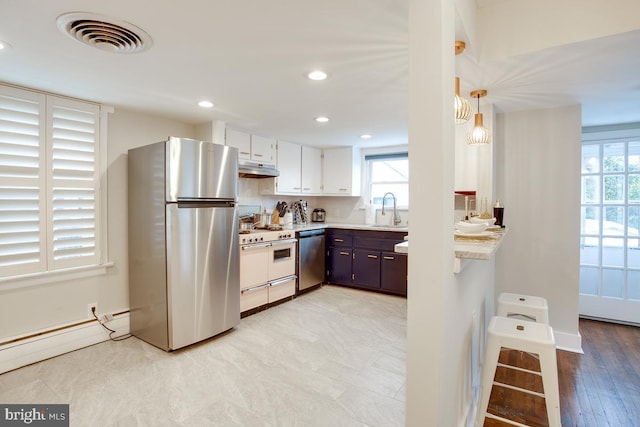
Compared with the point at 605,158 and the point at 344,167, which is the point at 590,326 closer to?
the point at 605,158

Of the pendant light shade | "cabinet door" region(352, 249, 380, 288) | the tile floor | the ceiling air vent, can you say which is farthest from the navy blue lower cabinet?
the ceiling air vent

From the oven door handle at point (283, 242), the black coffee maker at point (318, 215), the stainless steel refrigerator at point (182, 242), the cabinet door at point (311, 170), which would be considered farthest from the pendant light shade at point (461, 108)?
the black coffee maker at point (318, 215)

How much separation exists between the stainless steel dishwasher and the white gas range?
0.12m

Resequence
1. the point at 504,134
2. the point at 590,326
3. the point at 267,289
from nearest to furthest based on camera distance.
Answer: the point at 504,134
the point at 590,326
the point at 267,289

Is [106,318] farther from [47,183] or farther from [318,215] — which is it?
[318,215]

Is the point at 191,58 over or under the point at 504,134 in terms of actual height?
over

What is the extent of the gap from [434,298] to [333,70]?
163 cm

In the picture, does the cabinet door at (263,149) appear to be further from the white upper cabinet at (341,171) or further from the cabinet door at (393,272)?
the cabinet door at (393,272)

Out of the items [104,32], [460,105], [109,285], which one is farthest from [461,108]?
[109,285]

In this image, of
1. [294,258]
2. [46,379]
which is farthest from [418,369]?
[294,258]

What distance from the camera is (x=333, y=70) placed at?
2.13m

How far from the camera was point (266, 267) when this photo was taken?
3.69m

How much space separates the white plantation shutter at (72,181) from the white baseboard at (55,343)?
0.57 m

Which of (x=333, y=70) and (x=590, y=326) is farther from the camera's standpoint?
(x=590, y=326)
